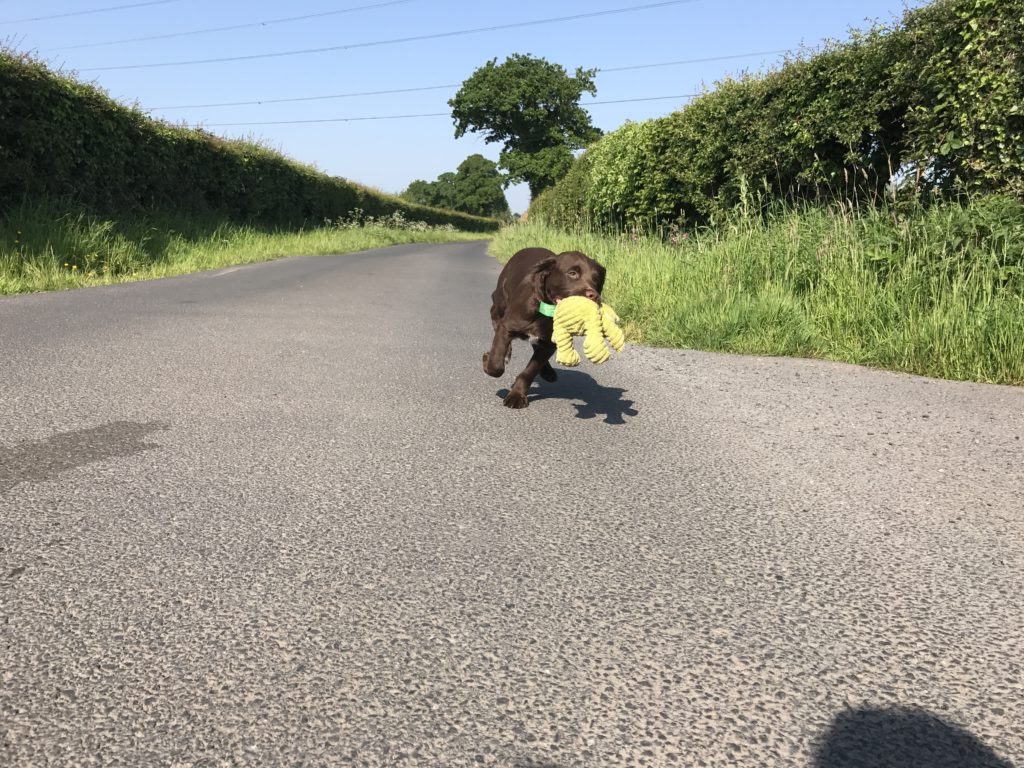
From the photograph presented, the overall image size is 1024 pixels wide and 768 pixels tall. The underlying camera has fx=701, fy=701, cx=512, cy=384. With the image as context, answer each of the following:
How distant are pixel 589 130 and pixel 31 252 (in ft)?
181

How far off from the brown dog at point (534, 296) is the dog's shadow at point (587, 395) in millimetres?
226

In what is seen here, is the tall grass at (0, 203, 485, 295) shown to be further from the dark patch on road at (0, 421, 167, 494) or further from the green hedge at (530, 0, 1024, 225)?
the green hedge at (530, 0, 1024, 225)

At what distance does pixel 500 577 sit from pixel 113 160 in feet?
45.3

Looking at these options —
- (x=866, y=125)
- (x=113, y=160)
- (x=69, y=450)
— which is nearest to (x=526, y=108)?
(x=113, y=160)

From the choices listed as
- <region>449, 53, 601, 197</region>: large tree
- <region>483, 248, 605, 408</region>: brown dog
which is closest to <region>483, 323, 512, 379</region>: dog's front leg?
<region>483, 248, 605, 408</region>: brown dog

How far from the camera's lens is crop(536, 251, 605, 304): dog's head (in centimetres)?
349

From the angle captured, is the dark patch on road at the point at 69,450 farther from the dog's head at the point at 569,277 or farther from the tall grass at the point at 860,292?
the tall grass at the point at 860,292

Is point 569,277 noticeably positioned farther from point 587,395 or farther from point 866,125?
point 866,125

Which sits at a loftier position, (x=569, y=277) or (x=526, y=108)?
(x=526, y=108)

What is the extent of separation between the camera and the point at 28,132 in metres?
10.3

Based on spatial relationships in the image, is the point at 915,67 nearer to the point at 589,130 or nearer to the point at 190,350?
the point at 190,350

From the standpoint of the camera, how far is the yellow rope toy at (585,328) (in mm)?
3309

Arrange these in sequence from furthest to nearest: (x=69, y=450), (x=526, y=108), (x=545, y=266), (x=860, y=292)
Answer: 1. (x=526, y=108)
2. (x=860, y=292)
3. (x=545, y=266)
4. (x=69, y=450)

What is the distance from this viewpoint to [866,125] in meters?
7.32
